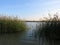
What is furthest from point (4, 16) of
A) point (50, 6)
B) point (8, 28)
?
point (50, 6)

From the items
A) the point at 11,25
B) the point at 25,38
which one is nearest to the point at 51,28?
the point at 25,38

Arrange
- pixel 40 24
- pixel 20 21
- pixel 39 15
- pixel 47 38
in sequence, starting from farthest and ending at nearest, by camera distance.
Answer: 1. pixel 20 21
2. pixel 39 15
3. pixel 40 24
4. pixel 47 38

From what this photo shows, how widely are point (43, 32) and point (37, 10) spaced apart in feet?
3.42

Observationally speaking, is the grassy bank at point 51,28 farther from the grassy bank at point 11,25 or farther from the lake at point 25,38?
the grassy bank at point 11,25

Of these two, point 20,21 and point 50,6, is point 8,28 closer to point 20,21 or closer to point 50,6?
point 20,21

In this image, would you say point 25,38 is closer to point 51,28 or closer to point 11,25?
point 11,25

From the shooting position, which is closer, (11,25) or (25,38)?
(25,38)

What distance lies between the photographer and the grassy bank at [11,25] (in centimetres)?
592

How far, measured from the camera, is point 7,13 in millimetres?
6293

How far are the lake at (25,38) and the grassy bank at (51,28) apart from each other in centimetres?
17

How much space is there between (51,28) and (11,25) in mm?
1680

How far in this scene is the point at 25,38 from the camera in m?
5.49

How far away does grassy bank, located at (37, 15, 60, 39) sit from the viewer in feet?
16.0

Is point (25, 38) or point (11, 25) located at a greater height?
point (11, 25)
